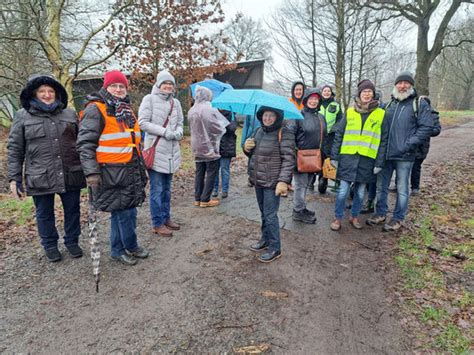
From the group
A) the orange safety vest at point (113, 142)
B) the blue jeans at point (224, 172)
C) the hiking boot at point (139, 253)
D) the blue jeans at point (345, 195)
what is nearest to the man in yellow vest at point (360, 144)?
the blue jeans at point (345, 195)

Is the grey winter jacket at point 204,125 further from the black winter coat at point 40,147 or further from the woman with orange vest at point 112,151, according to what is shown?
the black winter coat at point 40,147

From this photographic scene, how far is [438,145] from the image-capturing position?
12.1m

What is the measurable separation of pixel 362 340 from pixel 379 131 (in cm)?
291

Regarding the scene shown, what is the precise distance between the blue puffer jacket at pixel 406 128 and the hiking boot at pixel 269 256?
2294 millimetres

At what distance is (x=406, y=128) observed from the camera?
4.31 metres

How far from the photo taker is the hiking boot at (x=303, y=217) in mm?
4855

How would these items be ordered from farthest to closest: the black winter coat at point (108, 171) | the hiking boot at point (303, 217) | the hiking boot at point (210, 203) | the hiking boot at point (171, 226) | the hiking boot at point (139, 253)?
the hiking boot at point (210, 203)
the hiking boot at point (303, 217)
the hiking boot at point (171, 226)
the hiking boot at point (139, 253)
the black winter coat at point (108, 171)

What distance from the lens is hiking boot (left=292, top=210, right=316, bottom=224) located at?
4.86 meters

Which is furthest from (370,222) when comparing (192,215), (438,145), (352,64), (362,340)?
(352,64)

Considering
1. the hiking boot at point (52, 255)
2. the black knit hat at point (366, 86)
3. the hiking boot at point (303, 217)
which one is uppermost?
the black knit hat at point (366, 86)

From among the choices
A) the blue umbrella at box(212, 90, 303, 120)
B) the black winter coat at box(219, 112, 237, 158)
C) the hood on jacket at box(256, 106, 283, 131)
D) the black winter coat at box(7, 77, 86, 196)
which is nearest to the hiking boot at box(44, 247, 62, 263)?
the black winter coat at box(7, 77, 86, 196)

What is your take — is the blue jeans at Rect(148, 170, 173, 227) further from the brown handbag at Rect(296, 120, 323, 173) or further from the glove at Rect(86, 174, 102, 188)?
the brown handbag at Rect(296, 120, 323, 173)

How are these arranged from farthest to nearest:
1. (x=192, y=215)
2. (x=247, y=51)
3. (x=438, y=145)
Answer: (x=247, y=51) → (x=438, y=145) → (x=192, y=215)

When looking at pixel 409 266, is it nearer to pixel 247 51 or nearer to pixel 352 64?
pixel 352 64
